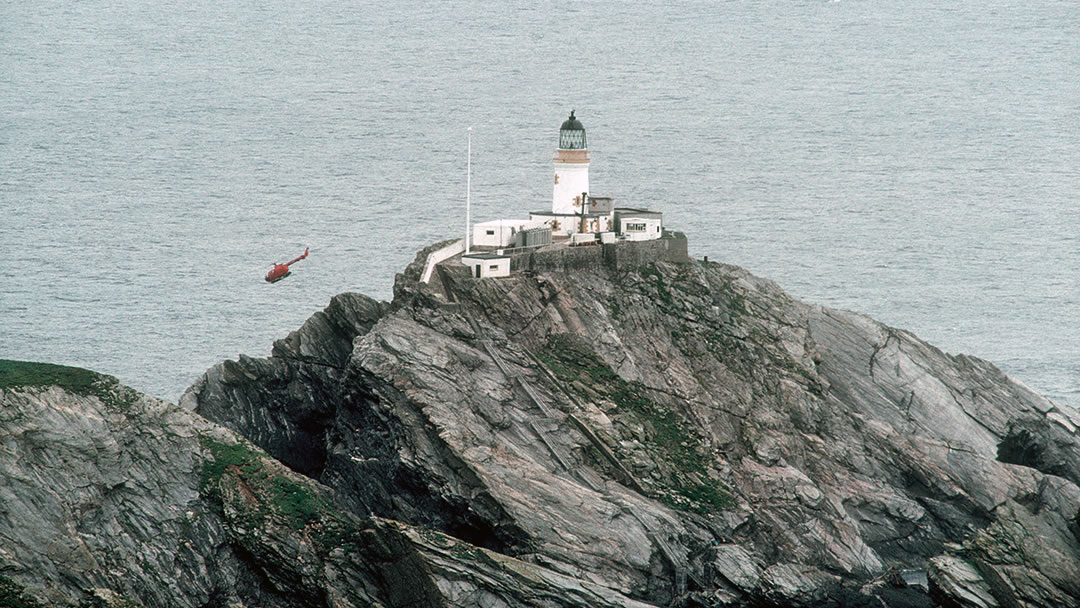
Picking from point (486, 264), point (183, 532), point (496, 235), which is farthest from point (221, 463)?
point (496, 235)

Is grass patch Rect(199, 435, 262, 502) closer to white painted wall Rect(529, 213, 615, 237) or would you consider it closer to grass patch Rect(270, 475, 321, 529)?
grass patch Rect(270, 475, 321, 529)

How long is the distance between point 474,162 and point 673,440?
271 ft

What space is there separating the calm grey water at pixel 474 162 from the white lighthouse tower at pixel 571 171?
31.2 m

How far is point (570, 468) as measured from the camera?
65312 mm

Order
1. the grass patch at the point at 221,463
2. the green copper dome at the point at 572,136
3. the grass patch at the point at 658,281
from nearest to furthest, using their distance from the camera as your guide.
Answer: the grass patch at the point at 221,463 < the grass patch at the point at 658,281 < the green copper dome at the point at 572,136

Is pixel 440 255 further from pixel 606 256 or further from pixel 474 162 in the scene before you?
pixel 474 162

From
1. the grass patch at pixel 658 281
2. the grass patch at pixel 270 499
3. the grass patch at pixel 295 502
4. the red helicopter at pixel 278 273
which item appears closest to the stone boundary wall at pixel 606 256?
the grass patch at pixel 658 281

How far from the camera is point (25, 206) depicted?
435 ft

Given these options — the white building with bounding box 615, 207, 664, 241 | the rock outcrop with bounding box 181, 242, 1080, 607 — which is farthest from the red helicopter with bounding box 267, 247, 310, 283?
the white building with bounding box 615, 207, 664, 241

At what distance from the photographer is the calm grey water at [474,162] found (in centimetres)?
11450

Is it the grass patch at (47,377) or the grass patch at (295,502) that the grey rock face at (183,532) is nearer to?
the grass patch at (295,502)

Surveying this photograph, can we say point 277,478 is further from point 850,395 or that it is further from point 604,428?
point 850,395

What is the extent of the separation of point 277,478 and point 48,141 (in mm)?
95228

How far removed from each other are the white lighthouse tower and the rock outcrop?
4.98 m
